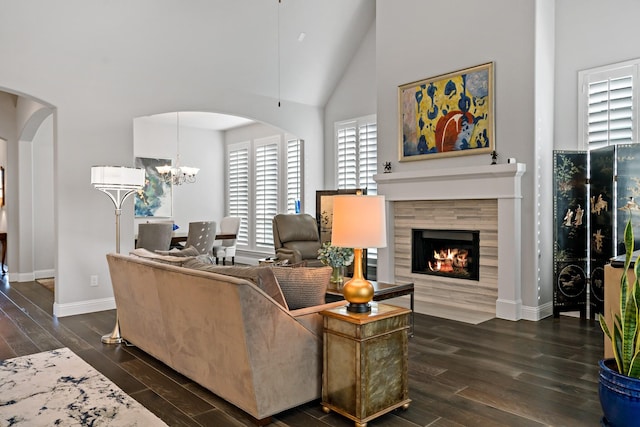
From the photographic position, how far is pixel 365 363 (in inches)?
97.9

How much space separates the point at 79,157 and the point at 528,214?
5141 millimetres

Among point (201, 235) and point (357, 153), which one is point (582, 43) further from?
point (201, 235)

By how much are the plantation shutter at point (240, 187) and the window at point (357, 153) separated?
2820 mm

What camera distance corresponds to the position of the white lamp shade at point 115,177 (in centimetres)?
430

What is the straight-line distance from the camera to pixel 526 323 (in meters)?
4.80

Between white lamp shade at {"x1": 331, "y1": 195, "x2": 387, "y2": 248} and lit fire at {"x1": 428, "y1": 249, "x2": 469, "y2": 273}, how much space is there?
3.32 metres

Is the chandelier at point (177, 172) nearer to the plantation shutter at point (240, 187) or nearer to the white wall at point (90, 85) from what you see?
the plantation shutter at point (240, 187)

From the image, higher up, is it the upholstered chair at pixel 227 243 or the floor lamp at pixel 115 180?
the floor lamp at pixel 115 180

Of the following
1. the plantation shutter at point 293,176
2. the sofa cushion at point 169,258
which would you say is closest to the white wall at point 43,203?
the plantation shutter at point 293,176

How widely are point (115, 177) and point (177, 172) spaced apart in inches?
166

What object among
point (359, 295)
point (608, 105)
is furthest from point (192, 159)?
point (359, 295)

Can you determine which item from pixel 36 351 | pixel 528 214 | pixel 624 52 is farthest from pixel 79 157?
pixel 624 52

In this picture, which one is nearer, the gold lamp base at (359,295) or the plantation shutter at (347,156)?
the gold lamp base at (359,295)

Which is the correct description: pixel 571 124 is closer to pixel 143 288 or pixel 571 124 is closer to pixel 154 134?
pixel 143 288
